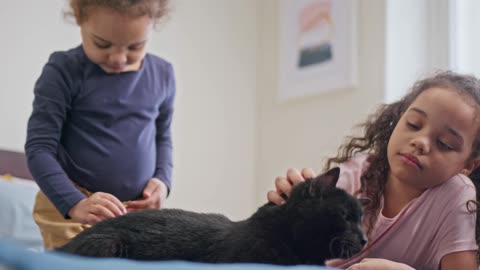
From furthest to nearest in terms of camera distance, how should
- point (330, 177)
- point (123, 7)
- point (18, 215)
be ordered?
point (18, 215) → point (123, 7) → point (330, 177)

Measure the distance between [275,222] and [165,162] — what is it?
0.64 m

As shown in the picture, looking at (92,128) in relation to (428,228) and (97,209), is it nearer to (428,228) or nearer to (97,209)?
(97,209)

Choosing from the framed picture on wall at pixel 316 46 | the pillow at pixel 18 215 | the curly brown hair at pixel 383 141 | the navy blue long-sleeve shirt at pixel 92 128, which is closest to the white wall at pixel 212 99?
the framed picture on wall at pixel 316 46

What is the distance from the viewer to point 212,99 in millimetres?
2742

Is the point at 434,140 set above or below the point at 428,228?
above

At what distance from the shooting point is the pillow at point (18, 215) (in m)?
1.69

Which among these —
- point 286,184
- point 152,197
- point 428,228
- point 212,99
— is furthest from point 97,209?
point 212,99

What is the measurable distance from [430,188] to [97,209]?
2.20ft

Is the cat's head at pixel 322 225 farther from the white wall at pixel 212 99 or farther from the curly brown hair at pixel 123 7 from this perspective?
the white wall at pixel 212 99

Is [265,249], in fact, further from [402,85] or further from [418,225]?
[402,85]

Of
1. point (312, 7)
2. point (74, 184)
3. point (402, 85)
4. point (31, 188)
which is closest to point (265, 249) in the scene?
point (74, 184)

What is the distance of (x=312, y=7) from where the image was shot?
262 centimetres

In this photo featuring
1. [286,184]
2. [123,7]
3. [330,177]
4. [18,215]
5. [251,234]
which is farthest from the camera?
[18,215]

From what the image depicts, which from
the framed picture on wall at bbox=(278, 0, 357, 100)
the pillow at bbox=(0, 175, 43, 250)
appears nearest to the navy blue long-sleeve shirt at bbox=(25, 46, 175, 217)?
the pillow at bbox=(0, 175, 43, 250)
